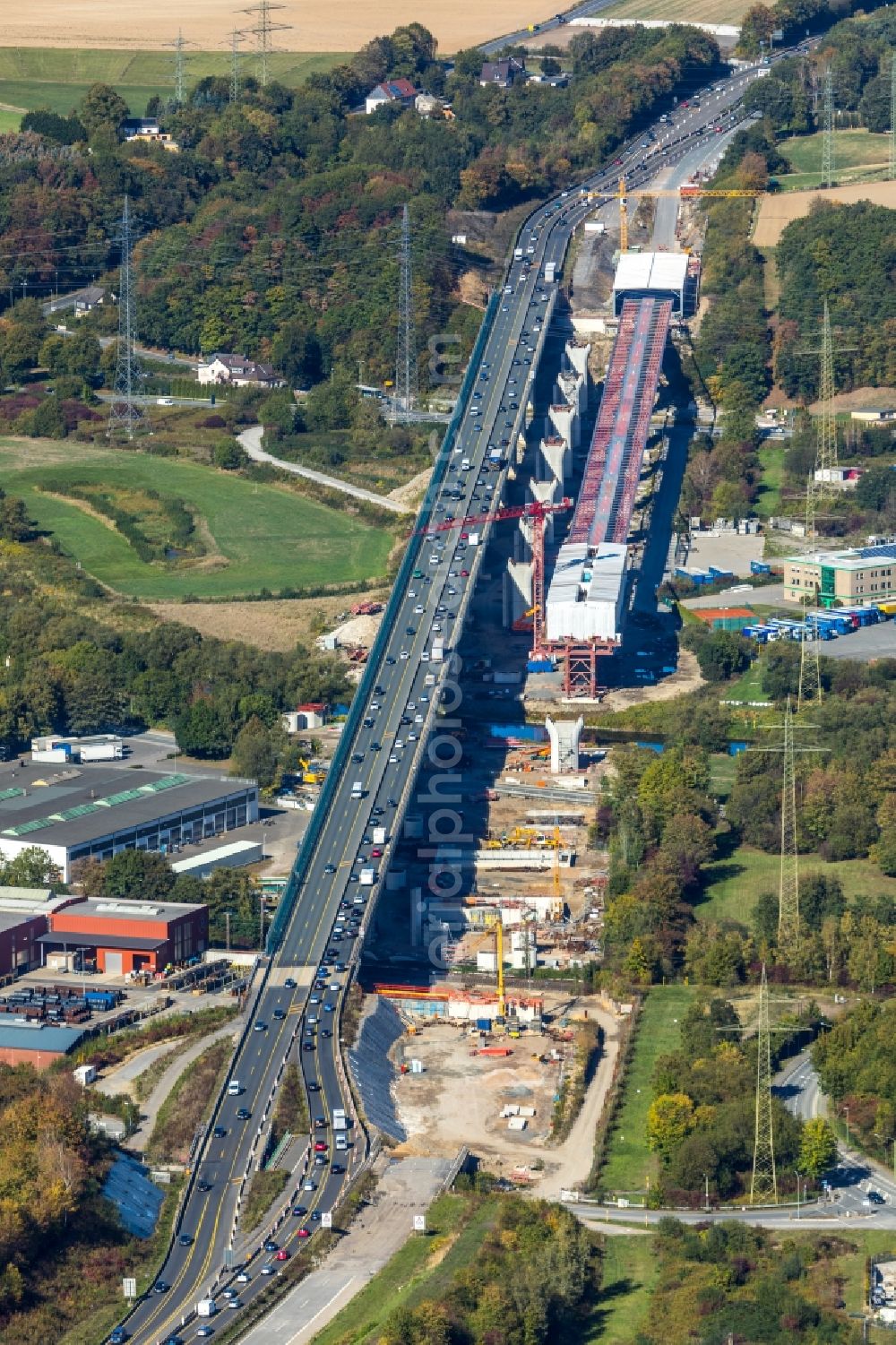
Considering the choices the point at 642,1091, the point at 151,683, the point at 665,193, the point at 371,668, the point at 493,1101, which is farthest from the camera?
the point at 665,193

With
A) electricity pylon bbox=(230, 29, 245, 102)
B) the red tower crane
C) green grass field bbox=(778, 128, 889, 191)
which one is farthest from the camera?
electricity pylon bbox=(230, 29, 245, 102)

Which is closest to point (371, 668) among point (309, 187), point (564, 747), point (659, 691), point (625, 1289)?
point (564, 747)

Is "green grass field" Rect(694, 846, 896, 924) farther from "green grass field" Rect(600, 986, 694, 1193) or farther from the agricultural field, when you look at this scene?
the agricultural field

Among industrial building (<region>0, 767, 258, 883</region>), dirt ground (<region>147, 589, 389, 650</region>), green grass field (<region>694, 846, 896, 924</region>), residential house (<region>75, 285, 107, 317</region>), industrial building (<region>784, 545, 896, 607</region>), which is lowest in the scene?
green grass field (<region>694, 846, 896, 924</region>)


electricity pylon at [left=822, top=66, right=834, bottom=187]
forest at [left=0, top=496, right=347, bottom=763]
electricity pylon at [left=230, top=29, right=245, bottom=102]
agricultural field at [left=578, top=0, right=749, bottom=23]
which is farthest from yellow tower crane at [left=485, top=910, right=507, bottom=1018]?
agricultural field at [left=578, top=0, right=749, bottom=23]

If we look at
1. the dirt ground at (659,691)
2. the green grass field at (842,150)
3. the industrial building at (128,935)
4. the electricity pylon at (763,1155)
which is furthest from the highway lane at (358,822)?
the electricity pylon at (763,1155)

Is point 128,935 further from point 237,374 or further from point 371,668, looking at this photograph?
point 237,374

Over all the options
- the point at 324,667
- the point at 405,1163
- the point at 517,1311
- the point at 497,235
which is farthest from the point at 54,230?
the point at 517,1311
